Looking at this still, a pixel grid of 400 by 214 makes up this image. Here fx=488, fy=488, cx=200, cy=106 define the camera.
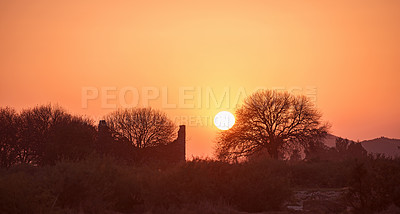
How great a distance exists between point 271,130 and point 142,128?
13738 mm

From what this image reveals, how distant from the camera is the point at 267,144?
51.5m

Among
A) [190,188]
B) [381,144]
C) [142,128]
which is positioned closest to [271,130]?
[142,128]

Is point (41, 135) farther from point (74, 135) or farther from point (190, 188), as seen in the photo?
point (190, 188)

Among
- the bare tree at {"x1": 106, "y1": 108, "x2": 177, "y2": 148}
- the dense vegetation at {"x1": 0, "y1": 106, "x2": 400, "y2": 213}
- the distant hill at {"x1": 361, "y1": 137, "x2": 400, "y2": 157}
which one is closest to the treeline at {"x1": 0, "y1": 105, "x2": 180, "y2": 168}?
the bare tree at {"x1": 106, "y1": 108, "x2": 177, "y2": 148}

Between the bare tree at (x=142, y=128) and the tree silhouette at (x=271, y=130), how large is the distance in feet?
20.0

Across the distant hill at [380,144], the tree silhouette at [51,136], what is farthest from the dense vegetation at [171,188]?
the distant hill at [380,144]

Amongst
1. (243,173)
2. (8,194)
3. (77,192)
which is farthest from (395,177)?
(8,194)

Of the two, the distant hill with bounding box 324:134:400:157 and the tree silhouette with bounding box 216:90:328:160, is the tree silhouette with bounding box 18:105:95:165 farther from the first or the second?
the distant hill with bounding box 324:134:400:157

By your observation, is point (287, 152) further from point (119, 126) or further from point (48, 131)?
point (48, 131)

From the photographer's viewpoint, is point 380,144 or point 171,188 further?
point 380,144

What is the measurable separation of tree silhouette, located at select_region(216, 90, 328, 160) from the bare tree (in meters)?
6.11

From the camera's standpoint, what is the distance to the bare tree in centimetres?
5116

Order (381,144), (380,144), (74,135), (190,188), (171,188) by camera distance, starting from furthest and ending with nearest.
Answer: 1. (380,144)
2. (381,144)
3. (74,135)
4. (190,188)
5. (171,188)

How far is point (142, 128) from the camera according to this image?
52.2 m
